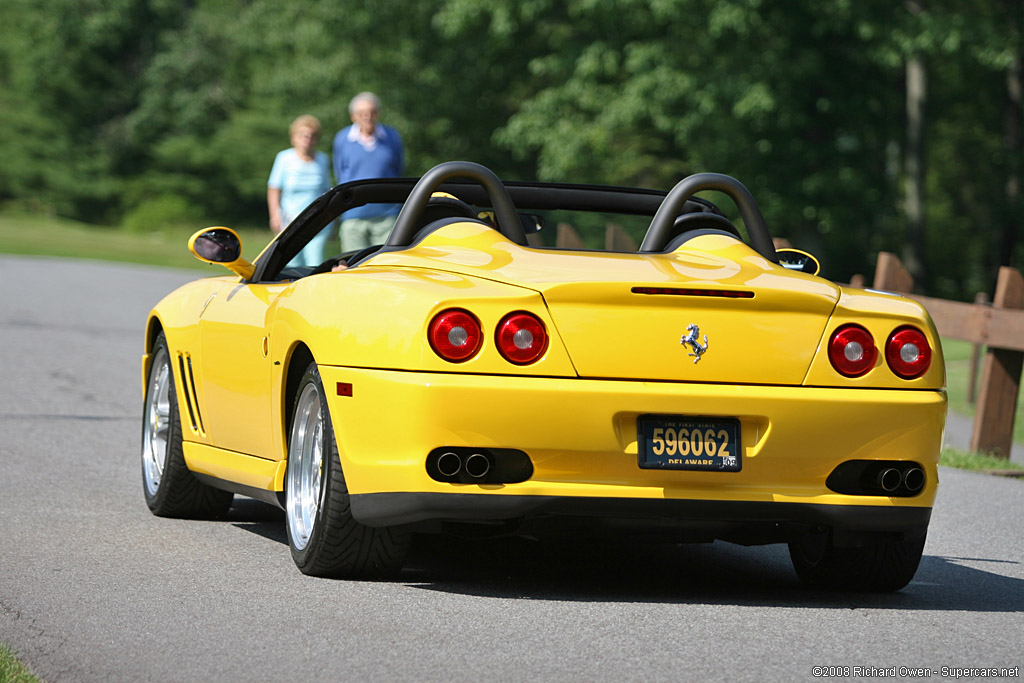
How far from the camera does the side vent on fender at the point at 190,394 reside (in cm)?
705

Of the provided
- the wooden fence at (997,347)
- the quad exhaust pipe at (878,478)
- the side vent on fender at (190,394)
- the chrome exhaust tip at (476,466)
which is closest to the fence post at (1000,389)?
the wooden fence at (997,347)

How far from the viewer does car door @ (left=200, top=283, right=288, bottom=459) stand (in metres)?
6.34

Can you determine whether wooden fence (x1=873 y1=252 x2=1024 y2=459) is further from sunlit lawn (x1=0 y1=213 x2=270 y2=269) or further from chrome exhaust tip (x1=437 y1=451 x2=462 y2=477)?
sunlit lawn (x1=0 y1=213 x2=270 y2=269)

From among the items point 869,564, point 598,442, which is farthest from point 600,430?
point 869,564

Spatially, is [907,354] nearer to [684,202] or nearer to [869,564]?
[869,564]

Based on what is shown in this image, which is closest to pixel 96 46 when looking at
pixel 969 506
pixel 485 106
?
pixel 485 106

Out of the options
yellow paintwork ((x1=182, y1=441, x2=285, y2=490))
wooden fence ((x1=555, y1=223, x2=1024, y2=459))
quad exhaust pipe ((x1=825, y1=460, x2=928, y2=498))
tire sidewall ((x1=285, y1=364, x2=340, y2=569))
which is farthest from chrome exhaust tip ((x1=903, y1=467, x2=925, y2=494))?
wooden fence ((x1=555, y1=223, x2=1024, y2=459))

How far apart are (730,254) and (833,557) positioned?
1127mm

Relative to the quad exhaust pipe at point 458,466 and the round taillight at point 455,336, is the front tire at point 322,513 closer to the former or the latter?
the quad exhaust pipe at point 458,466

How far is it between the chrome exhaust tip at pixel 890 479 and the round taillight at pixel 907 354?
31cm

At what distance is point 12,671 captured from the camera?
4.21 meters

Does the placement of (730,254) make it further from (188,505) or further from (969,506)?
(969,506)

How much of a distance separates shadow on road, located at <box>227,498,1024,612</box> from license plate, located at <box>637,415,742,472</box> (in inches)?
21.9

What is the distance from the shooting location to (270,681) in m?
4.23
